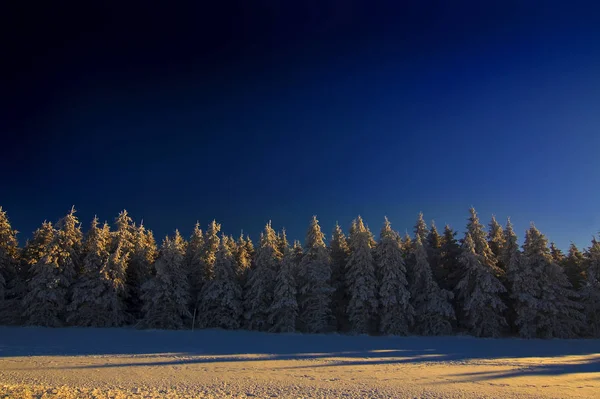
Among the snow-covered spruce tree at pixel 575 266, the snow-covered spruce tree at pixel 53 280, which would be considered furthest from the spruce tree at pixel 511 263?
the snow-covered spruce tree at pixel 53 280

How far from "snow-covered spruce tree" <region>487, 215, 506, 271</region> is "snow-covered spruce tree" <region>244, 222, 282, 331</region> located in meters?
24.0

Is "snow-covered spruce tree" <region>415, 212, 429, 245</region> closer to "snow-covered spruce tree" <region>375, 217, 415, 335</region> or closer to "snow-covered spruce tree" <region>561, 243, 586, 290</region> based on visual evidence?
"snow-covered spruce tree" <region>375, 217, 415, 335</region>

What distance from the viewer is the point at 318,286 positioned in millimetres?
33625

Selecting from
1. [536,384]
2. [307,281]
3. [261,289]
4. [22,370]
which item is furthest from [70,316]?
[536,384]

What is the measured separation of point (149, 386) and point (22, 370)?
720cm

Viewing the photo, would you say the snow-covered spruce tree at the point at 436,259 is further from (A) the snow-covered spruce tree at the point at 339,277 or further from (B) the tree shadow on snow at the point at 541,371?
(B) the tree shadow on snow at the point at 541,371

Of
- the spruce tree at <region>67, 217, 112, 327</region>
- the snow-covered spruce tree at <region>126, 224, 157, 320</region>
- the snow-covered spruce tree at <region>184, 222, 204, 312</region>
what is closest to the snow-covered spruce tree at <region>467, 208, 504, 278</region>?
the snow-covered spruce tree at <region>184, 222, 204, 312</region>

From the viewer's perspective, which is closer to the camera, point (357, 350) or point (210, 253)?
point (357, 350)

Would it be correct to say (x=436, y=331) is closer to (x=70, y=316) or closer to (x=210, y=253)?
(x=210, y=253)

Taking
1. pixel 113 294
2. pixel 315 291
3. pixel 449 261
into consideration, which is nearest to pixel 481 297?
pixel 449 261

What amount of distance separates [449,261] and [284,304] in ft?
63.8

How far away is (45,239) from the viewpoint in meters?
37.3

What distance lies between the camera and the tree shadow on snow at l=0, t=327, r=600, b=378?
60.1 feet

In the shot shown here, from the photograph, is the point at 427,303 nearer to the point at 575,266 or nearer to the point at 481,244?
the point at 481,244
